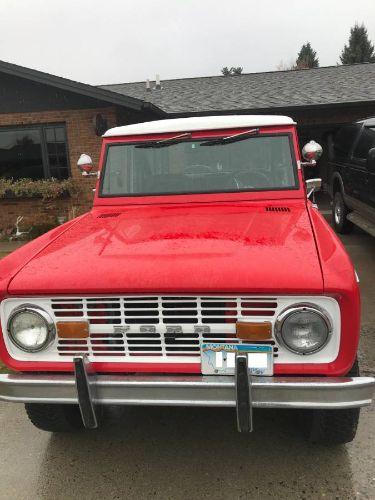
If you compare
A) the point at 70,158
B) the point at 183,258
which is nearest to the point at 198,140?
the point at 183,258

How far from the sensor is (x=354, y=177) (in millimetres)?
7121

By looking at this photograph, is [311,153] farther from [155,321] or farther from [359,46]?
[359,46]

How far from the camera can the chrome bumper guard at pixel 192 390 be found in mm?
1990

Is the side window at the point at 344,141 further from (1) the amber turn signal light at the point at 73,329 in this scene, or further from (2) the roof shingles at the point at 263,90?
(1) the amber turn signal light at the point at 73,329

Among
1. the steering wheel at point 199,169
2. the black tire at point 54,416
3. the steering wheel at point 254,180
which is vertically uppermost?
the steering wheel at point 199,169

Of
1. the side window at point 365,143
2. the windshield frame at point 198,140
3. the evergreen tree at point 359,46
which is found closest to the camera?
the windshield frame at point 198,140

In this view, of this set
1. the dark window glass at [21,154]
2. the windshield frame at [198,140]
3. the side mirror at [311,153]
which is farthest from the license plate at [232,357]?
the dark window glass at [21,154]

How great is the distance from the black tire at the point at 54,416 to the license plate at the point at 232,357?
104 centimetres

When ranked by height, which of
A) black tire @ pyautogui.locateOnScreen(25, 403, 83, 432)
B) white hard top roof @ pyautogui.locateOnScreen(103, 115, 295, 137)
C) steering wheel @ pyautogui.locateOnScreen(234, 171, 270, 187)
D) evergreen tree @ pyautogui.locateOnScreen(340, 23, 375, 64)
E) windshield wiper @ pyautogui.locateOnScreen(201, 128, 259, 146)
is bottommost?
black tire @ pyautogui.locateOnScreen(25, 403, 83, 432)

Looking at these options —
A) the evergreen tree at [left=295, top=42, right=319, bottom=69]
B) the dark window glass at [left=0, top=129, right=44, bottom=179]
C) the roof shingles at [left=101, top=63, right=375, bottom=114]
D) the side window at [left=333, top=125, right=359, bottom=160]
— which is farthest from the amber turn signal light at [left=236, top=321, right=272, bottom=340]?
the evergreen tree at [left=295, top=42, right=319, bottom=69]

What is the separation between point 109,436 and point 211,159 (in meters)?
2.08

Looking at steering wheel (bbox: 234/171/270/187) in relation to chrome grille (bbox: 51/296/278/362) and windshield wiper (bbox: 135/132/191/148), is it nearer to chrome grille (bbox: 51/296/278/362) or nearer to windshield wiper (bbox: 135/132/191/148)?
windshield wiper (bbox: 135/132/191/148)

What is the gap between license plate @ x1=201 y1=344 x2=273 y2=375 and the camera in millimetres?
2039

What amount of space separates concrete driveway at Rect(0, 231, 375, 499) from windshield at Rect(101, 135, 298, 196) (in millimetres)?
1612
